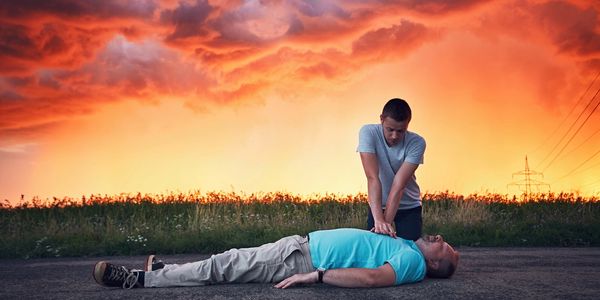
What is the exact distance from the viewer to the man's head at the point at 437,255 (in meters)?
5.11

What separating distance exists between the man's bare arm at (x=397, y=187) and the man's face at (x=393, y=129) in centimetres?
29

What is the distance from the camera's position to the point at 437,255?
17.0 feet

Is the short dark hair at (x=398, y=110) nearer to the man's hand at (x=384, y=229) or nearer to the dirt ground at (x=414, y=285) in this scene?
the man's hand at (x=384, y=229)

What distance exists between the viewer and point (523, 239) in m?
10.2

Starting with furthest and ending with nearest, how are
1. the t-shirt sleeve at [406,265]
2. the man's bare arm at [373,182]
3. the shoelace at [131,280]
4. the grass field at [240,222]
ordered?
the grass field at [240,222] < the man's bare arm at [373,182] < the shoelace at [131,280] < the t-shirt sleeve at [406,265]

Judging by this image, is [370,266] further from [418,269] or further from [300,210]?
[300,210]

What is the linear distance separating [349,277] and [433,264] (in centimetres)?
90

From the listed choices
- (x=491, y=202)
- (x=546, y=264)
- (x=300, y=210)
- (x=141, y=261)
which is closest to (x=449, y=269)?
(x=546, y=264)

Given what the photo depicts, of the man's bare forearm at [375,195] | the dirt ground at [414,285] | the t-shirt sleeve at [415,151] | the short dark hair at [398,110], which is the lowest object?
the dirt ground at [414,285]

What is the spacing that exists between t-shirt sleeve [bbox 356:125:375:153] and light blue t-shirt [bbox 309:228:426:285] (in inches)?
38.4

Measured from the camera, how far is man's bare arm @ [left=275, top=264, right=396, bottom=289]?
15.8 ft

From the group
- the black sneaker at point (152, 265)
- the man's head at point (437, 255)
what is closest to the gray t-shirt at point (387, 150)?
the man's head at point (437, 255)

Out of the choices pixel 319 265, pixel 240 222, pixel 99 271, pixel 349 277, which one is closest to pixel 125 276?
pixel 99 271

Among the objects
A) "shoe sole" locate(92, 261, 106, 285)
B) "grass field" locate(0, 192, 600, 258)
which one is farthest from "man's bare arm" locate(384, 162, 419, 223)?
"grass field" locate(0, 192, 600, 258)
